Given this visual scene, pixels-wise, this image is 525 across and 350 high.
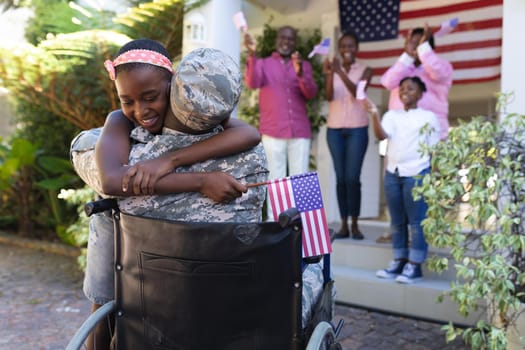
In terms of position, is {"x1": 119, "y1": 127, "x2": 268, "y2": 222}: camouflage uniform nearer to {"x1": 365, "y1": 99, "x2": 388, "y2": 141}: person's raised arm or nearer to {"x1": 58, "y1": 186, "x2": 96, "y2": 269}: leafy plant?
{"x1": 365, "y1": 99, "x2": 388, "y2": 141}: person's raised arm

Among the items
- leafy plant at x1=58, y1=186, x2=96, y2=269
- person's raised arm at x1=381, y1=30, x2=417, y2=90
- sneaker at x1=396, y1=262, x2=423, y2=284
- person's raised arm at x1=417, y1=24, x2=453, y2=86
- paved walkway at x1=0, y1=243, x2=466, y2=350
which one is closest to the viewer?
paved walkway at x1=0, y1=243, x2=466, y2=350

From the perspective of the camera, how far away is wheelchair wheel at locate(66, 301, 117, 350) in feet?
5.00

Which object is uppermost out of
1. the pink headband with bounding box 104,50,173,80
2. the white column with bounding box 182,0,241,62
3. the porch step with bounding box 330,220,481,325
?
the white column with bounding box 182,0,241,62

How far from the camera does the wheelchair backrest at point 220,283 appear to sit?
1446 mm

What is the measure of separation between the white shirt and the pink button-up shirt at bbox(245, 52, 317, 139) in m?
1.04

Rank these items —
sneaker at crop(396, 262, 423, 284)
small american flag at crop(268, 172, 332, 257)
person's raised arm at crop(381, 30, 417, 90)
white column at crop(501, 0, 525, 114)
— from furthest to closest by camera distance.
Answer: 1. person's raised arm at crop(381, 30, 417, 90)
2. sneaker at crop(396, 262, 423, 284)
3. white column at crop(501, 0, 525, 114)
4. small american flag at crop(268, 172, 332, 257)

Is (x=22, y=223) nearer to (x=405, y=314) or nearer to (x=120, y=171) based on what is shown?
(x=405, y=314)

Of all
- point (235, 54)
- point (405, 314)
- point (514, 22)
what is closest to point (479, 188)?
point (514, 22)

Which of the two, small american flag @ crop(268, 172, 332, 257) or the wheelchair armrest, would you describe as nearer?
the wheelchair armrest

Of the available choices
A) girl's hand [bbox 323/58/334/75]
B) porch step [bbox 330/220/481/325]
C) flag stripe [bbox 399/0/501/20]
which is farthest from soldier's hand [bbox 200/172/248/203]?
flag stripe [bbox 399/0/501/20]

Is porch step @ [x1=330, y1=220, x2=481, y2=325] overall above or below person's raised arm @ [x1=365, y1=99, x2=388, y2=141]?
below

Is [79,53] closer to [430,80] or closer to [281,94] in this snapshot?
[281,94]

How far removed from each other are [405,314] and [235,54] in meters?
2.86

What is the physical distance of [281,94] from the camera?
199 inches
